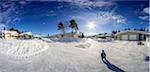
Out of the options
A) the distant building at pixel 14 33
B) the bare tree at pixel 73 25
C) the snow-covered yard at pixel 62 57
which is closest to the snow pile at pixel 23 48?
the snow-covered yard at pixel 62 57

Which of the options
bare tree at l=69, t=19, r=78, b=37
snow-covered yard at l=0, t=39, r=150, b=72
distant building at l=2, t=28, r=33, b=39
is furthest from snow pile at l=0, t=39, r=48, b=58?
bare tree at l=69, t=19, r=78, b=37

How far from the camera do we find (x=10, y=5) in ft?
31.0

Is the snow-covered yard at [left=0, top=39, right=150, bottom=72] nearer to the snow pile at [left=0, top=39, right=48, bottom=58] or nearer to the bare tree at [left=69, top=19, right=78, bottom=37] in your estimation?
the snow pile at [left=0, top=39, right=48, bottom=58]

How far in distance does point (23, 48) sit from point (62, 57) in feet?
7.27

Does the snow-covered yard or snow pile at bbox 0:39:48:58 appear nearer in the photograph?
the snow-covered yard

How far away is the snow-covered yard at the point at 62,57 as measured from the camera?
8.96 metres

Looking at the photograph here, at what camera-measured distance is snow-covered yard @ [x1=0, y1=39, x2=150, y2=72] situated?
8.96m

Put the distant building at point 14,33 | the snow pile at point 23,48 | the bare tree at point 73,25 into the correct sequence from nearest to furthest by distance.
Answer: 1. the bare tree at point 73,25
2. the snow pile at point 23,48
3. the distant building at point 14,33

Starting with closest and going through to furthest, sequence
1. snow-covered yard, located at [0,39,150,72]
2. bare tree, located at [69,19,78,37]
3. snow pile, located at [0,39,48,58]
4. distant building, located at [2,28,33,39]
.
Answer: snow-covered yard, located at [0,39,150,72]
bare tree, located at [69,19,78,37]
snow pile, located at [0,39,48,58]
distant building, located at [2,28,33,39]

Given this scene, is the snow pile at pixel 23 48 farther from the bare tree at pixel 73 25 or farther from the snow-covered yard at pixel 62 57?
the bare tree at pixel 73 25

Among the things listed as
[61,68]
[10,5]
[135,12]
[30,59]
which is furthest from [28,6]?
[135,12]

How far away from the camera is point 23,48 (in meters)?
10.8

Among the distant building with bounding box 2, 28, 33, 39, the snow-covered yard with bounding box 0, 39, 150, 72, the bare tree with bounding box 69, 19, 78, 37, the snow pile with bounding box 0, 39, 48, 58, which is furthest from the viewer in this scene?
the distant building with bounding box 2, 28, 33, 39

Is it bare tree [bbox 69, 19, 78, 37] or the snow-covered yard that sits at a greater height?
bare tree [bbox 69, 19, 78, 37]
